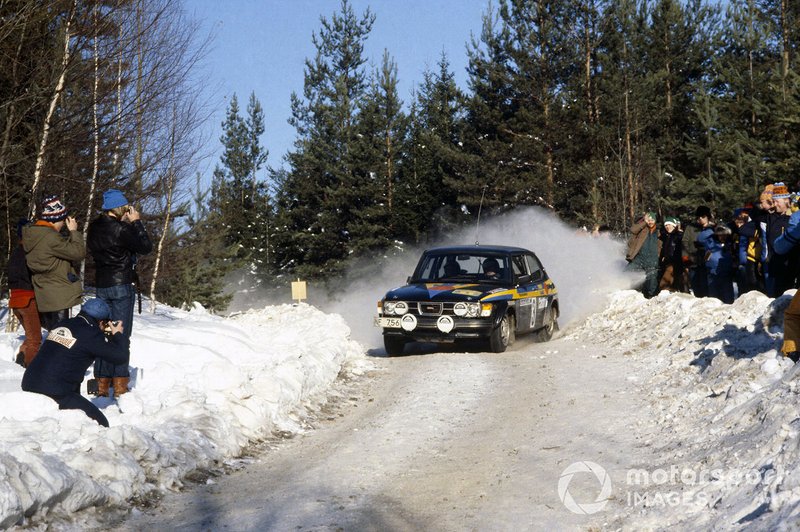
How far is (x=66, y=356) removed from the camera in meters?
6.76

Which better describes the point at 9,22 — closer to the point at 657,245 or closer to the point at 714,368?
the point at 714,368

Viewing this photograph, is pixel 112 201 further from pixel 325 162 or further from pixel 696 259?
pixel 325 162

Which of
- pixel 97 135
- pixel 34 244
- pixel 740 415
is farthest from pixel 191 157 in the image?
pixel 740 415

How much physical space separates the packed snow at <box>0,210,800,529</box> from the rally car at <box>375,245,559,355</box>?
0.80 m

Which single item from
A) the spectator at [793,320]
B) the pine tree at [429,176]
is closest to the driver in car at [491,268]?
the spectator at [793,320]

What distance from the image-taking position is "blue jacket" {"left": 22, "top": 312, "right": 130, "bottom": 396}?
21.8 ft

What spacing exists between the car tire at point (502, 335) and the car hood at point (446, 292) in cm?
45

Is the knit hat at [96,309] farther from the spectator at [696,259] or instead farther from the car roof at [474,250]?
the spectator at [696,259]

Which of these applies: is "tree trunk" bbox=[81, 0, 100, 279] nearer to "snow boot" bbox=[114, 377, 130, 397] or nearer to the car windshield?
"snow boot" bbox=[114, 377, 130, 397]

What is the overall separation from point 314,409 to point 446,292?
169 inches

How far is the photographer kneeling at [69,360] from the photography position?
21.8 feet

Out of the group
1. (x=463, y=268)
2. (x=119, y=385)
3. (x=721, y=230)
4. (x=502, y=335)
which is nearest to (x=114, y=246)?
(x=119, y=385)

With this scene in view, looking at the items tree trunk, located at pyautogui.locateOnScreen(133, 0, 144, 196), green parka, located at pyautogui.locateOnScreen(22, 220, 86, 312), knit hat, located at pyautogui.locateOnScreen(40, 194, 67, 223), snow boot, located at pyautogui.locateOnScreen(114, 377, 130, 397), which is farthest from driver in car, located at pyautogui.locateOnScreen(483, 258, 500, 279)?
knit hat, located at pyautogui.locateOnScreen(40, 194, 67, 223)

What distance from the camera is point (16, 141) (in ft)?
45.7
